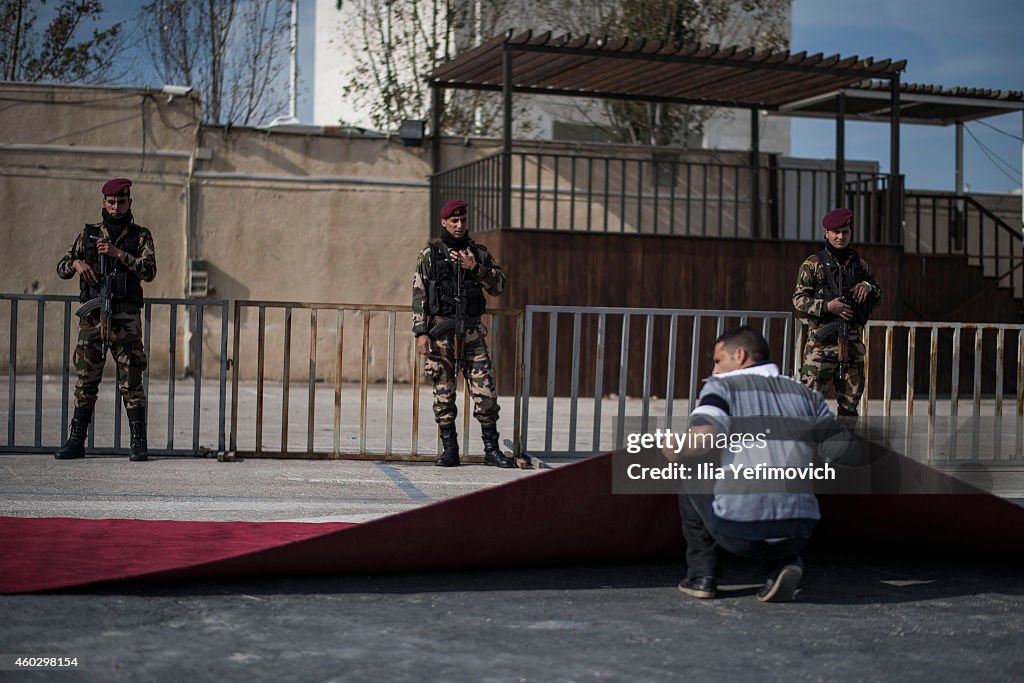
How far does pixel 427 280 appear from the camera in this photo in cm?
862

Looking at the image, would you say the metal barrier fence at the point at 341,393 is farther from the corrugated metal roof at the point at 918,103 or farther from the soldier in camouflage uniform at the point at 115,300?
the corrugated metal roof at the point at 918,103

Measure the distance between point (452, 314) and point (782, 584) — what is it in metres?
4.18

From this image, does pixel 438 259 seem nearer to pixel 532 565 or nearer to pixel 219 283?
pixel 532 565

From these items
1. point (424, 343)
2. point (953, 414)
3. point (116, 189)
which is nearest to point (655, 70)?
point (953, 414)

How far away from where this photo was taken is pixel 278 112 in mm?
24312

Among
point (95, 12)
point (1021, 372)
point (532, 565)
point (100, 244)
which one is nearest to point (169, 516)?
point (532, 565)

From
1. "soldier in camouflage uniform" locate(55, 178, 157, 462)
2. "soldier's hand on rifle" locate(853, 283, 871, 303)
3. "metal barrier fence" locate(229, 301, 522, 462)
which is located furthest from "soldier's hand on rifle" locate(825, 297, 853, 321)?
"soldier in camouflage uniform" locate(55, 178, 157, 462)

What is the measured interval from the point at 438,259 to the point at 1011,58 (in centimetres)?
1576

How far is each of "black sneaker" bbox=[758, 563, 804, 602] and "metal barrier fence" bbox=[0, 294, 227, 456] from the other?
4.03 m

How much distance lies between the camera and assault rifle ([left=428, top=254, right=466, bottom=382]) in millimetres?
8594

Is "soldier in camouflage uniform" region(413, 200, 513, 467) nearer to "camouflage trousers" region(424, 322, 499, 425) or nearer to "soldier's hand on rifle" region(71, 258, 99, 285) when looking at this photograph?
"camouflage trousers" region(424, 322, 499, 425)

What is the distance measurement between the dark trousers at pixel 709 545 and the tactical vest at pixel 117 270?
4.64 m

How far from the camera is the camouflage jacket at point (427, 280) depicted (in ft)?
28.2

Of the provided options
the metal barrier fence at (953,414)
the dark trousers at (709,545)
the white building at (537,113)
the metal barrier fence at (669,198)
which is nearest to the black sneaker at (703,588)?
the dark trousers at (709,545)
